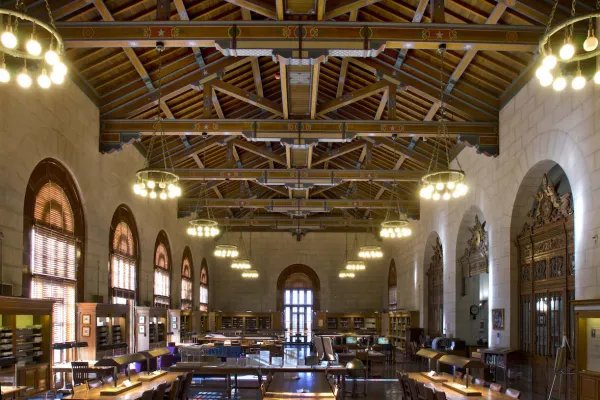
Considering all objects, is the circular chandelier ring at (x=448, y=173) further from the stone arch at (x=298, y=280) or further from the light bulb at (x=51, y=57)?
the stone arch at (x=298, y=280)

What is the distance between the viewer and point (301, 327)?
35.7 metres

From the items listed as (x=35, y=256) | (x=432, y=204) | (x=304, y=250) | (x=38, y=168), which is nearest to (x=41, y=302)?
(x=35, y=256)

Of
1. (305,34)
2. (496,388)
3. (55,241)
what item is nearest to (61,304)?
(55,241)

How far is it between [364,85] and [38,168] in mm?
8683

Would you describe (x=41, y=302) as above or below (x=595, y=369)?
above

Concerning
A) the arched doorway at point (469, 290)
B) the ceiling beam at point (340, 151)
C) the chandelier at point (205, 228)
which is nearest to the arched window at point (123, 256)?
the chandelier at point (205, 228)

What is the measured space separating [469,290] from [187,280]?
13.4m

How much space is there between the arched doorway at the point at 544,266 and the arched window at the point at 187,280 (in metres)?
15.9

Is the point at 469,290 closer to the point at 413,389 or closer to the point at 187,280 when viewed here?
the point at 413,389

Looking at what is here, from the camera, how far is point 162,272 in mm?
23172

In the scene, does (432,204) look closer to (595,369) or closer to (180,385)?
(595,369)

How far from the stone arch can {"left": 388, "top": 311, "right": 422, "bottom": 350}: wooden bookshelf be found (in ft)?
20.1

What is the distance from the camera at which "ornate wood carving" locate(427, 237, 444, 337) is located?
2250cm

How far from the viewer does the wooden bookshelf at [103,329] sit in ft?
46.0
